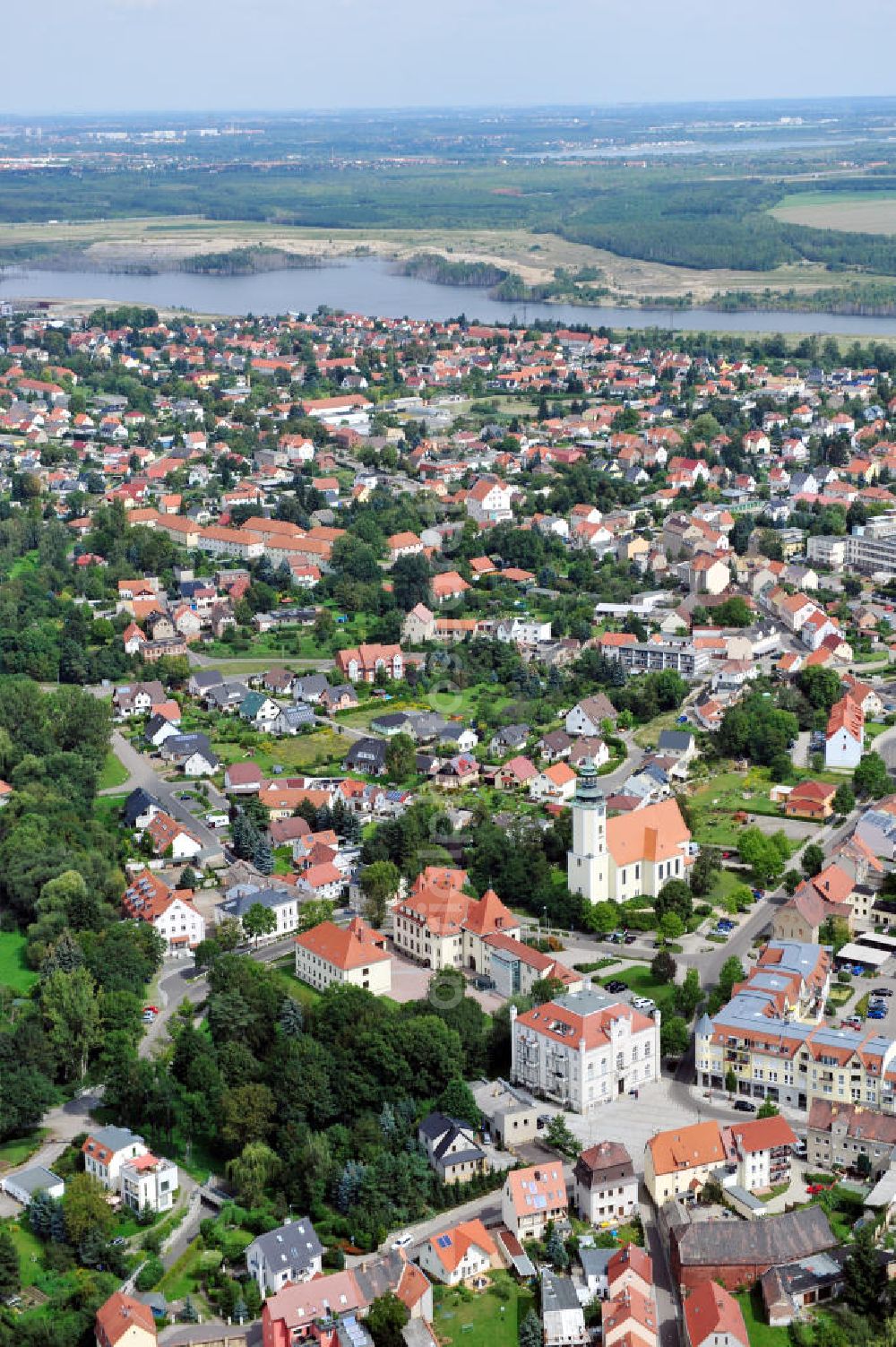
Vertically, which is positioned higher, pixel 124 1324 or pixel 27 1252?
pixel 124 1324

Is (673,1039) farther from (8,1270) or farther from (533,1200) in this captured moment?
(8,1270)

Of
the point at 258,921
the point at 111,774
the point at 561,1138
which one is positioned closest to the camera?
the point at 561,1138

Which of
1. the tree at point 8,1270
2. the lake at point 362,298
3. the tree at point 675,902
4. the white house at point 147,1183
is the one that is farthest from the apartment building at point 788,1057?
the lake at point 362,298

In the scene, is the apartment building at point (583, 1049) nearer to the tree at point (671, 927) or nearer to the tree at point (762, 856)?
the tree at point (671, 927)

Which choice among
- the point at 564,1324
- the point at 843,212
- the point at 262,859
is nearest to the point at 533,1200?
the point at 564,1324

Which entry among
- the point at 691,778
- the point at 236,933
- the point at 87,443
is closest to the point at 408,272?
the point at 87,443

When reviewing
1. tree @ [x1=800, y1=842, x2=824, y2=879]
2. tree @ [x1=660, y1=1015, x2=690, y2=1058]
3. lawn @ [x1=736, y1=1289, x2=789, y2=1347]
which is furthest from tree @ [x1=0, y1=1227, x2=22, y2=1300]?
tree @ [x1=800, y1=842, x2=824, y2=879]
